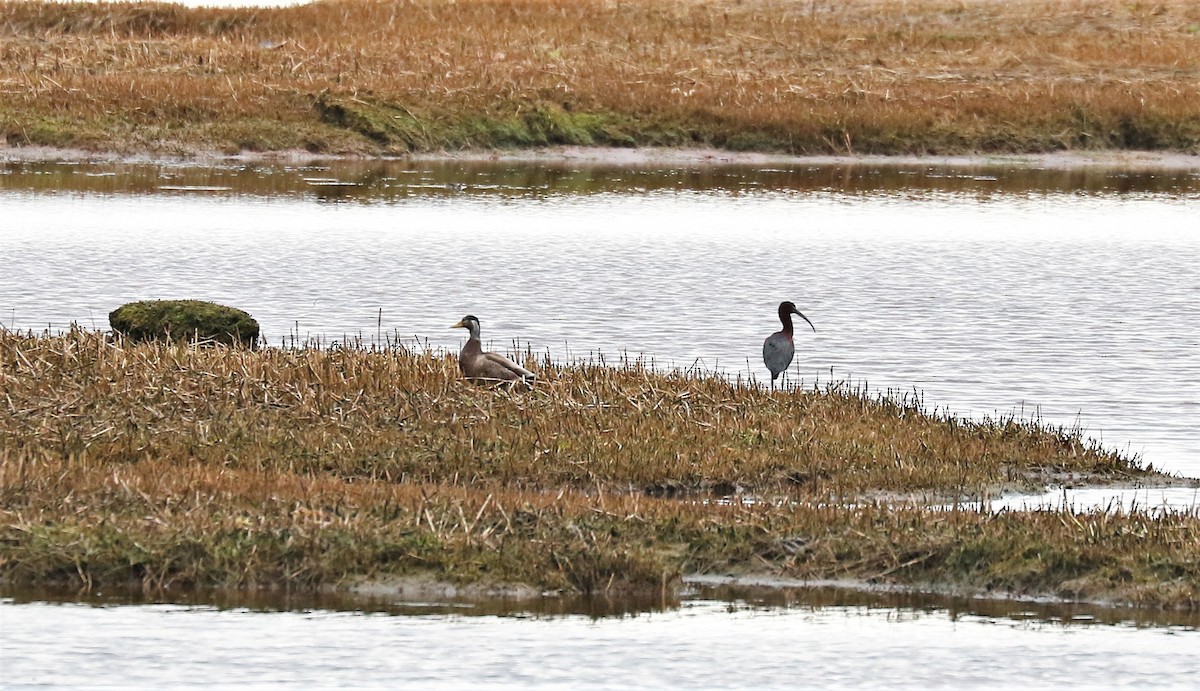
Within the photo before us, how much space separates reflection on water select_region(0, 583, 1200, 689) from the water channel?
0.02m

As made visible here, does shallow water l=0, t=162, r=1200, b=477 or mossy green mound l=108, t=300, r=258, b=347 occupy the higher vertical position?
mossy green mound l=108, t=300, r=258, b=347

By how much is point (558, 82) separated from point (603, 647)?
1425 inches

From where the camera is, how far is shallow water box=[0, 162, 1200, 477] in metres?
21.3

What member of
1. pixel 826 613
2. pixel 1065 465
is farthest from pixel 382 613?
pixel 1065 465

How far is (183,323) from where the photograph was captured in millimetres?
18547

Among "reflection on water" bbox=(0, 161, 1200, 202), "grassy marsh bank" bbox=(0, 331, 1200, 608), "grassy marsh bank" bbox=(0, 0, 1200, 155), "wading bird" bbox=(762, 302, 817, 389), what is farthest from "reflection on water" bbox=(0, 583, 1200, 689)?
"grassy marsh bank" bbox=(0, 0, 1200, 155)

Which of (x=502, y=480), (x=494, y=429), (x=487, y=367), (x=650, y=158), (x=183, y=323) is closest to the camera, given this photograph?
(x=502, y=480)

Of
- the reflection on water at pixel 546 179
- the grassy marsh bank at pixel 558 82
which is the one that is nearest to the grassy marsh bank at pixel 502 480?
the reflection on water at pixel 546 179

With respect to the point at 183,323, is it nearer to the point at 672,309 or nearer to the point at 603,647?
the point at 672,309

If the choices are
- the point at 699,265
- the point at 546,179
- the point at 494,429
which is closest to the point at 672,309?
the point at 699,265

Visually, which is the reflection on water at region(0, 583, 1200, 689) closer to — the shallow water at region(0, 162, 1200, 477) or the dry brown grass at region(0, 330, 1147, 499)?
the dry brown grass at region(0, 330, 1147, 499)

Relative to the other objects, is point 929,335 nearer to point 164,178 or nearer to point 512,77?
point 164,178

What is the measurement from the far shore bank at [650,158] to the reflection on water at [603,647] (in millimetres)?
31183

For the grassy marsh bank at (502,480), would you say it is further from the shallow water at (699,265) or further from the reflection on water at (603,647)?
the shallow water at (699,265)
